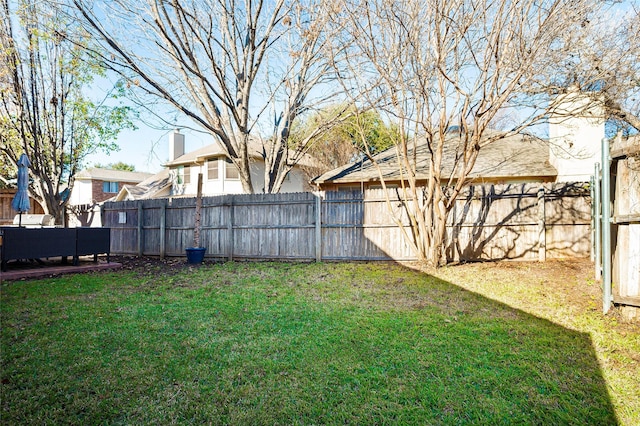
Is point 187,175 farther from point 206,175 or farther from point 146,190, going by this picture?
point 146,190

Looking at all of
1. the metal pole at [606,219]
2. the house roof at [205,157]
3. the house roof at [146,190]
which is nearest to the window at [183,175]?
the house roof at [205,157]

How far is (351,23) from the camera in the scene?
632 centimetres

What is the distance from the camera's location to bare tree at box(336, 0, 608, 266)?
5.19 m

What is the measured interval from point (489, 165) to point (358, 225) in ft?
20.2

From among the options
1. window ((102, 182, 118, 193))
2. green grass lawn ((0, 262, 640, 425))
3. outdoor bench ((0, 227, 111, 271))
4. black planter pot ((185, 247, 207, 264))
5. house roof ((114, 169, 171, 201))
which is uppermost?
window ((102, 182, 118, 193))

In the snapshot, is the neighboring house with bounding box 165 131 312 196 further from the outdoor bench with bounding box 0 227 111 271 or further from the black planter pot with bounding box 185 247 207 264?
the outdoor bench with bounding box 0 227 111 271

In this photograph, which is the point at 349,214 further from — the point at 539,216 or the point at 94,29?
the point at 94,29

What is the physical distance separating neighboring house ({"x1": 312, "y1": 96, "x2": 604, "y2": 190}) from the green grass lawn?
→ 19.8 ft

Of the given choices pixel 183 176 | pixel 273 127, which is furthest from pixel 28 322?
pixel 183 176

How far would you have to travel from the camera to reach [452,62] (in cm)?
621

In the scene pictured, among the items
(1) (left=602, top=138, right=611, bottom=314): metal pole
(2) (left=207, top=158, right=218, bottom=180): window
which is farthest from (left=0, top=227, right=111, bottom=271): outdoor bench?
(2) (left=207, top=158, right=218, bottom=180): window

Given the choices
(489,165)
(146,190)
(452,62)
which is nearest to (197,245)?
(452,62)

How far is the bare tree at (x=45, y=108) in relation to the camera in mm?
10734

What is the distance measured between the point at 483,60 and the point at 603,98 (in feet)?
9.73
